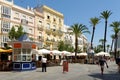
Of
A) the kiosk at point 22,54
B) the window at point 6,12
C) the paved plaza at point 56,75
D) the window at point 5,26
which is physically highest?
the window at point 6,12

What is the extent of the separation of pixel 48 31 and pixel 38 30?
492 centimetres

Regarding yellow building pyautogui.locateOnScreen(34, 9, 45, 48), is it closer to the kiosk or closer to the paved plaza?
the kiosk

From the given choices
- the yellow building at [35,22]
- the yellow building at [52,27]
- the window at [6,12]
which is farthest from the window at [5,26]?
the yellow building at [52,27]

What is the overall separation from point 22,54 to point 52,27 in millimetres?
45229

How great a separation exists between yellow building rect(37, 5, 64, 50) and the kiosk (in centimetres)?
3757

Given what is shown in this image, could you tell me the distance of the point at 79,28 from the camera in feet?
231

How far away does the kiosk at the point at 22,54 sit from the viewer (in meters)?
31.6

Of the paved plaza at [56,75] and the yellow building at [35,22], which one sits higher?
the yellow building at [35,22]

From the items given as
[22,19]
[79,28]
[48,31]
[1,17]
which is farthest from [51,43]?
[1,17]

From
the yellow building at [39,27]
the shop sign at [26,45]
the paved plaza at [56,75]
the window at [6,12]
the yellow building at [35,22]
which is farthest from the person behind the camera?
the yellow building at [39,27]

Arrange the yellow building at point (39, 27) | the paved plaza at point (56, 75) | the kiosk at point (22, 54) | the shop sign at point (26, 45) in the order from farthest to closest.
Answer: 1. the yellow building at point (39, 27)
2. the shop sign at point (26, 45)
3. the kiosk at point (22, 54)
4. the paved plaza at point (56, 75)

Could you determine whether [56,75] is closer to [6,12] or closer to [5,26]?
[5,26]

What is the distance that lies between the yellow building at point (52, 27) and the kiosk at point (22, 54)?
37.6 metres

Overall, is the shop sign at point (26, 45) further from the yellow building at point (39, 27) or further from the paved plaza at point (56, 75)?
the yellow building at point (39, 27)
